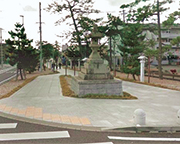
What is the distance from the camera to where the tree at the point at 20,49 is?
2116cm

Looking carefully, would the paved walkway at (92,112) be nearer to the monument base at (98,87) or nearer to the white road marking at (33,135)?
the white road marking at (33,135)

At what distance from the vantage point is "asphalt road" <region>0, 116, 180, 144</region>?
16.4 ft

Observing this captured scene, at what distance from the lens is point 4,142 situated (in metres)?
4.94

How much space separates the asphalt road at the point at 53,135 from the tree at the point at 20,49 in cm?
1567

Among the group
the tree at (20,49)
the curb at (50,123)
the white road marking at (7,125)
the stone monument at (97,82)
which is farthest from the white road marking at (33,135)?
the tree at (20,49)

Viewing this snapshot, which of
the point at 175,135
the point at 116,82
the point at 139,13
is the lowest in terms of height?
the point at 175,135

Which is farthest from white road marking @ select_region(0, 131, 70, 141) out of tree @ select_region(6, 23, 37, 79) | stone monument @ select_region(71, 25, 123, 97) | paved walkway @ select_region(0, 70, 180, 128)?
tree @ select_region(6, 23, 37, 79)

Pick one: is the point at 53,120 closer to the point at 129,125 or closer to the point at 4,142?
the point at 4,142

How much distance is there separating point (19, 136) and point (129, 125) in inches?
118

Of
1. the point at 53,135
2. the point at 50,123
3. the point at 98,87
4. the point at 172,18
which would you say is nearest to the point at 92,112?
the point at 50,123

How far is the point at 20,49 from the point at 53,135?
694 inches

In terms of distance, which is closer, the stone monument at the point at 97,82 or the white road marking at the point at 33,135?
the white road marking at the point at 33,135

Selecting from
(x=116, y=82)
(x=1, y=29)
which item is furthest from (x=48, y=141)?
(x=1, y=29)

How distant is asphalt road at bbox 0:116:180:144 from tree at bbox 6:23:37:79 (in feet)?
51.4
